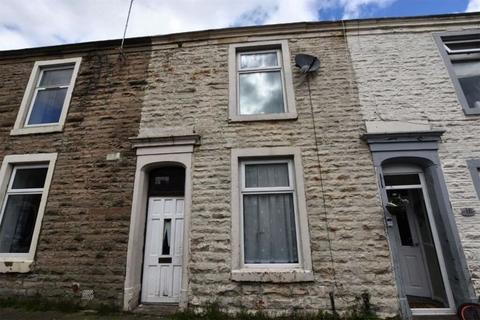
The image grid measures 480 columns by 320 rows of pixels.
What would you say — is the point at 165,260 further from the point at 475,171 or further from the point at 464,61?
the point at 464,61

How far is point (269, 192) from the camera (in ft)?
17.2

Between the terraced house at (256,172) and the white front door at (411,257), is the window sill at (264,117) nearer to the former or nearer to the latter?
the terraced house at (256,172)

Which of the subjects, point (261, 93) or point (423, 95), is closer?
point (423, 95)

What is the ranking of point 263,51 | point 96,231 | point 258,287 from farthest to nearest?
point 263,51
point 96,231
point 258,287

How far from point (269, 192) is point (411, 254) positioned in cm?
338

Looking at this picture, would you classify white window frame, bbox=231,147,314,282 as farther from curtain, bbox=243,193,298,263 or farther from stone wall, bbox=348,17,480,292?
stone wall, bbox=348,17,480,292

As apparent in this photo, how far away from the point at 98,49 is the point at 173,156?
4.06 metres

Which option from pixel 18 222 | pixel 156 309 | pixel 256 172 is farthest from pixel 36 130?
pixel 256 172

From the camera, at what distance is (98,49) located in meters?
6.95

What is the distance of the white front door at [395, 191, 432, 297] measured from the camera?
5266 mm

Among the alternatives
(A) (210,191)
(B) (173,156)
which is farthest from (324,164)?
(B) (173,156)

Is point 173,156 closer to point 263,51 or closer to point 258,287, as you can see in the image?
point 258,287

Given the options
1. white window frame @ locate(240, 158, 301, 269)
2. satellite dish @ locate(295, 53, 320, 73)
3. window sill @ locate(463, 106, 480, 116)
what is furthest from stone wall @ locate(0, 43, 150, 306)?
window sill @ locate(463, 106, 480, 116)

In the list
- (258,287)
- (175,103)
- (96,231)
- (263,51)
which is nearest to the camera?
(258,287)
